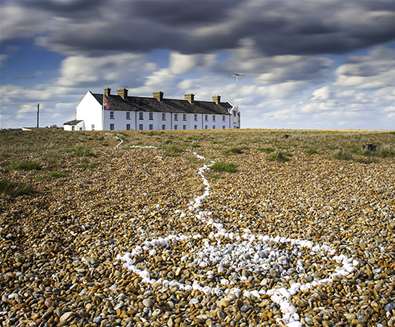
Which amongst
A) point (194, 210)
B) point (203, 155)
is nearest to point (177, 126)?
point (203, 155)

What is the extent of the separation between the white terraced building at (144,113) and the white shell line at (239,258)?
6375 cm

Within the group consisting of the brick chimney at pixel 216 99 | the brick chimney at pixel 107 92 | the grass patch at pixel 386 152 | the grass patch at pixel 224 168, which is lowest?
the grass patch at pixel 224 168

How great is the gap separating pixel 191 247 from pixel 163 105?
72941 mm

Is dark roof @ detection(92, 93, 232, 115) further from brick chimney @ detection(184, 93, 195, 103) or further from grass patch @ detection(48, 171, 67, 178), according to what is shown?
grass patch @ detection(48, 171, 67, 178)

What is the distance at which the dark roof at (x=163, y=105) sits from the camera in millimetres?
73500

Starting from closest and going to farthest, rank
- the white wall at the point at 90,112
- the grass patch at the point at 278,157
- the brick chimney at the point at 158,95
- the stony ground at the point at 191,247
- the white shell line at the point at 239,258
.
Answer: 1. the stony ground at the point at 191,247
2. the white shell line at the point at 239,258
3. the grass patch at the point at 278,157
4. the white wall at the point at 90,112
5. the brick chimney at the point at 158,95

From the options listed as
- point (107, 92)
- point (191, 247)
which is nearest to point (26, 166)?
point (191, 247)

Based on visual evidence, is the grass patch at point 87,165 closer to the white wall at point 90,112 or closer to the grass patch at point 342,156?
the grass patch at point 342,156

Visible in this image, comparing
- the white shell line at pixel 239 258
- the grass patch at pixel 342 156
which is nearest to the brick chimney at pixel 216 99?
the grass patch at pixel 342 156

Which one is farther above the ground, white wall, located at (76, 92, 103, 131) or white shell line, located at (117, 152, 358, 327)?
white wall, located at (76, 92, 103, 131)

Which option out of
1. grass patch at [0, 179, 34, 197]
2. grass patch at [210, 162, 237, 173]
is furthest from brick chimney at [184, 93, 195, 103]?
grass patch at [0, 179, 34, 197]

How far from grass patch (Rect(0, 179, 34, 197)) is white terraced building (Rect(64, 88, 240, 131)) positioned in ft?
189

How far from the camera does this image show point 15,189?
1427 cm

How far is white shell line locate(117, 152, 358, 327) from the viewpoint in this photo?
22.7 ft
